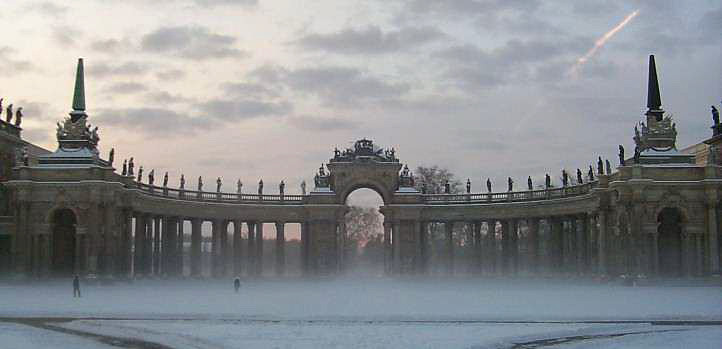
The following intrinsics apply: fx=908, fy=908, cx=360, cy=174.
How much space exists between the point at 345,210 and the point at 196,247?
14847mm

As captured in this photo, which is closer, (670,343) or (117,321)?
(670,343)

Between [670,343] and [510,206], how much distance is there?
57.5m

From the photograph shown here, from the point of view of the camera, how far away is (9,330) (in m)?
31.5

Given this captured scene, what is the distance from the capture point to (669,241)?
70500 millimetres

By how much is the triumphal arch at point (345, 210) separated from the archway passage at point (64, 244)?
86mm

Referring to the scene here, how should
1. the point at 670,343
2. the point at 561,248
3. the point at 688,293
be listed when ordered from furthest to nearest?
the point at 561,248 < the point at 688,293 < the point at 670,343

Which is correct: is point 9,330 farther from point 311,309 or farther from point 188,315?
point 311,309

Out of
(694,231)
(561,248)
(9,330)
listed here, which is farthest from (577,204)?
(9,330)

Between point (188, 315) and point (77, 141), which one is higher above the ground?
point (77, 141)

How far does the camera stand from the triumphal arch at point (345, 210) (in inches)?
2608

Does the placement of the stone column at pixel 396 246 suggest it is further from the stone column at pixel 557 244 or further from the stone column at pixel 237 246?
the stone column at pixel 237 246

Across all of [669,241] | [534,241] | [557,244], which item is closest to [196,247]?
[534,241]

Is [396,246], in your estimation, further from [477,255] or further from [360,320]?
[360,320]

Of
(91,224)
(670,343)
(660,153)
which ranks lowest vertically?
(670,343)
